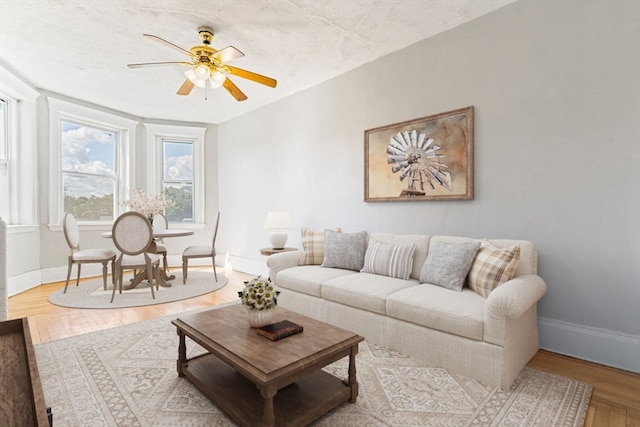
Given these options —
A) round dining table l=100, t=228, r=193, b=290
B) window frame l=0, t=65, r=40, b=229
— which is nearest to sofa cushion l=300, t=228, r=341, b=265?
round dining table l=100, t=228, r=193, b=290

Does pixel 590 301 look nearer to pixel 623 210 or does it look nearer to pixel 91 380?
pixel 623 210

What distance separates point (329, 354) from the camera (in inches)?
65.4

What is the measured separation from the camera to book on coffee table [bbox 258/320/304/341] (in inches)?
70.5

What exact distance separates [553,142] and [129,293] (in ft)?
15.8

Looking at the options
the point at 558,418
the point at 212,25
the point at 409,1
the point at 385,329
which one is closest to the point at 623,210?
the point at 558,418

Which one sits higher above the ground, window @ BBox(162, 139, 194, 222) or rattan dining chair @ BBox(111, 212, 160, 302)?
window @ BBox(162, 139, 194, 222)

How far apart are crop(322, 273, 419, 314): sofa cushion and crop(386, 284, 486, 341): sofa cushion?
9 cm

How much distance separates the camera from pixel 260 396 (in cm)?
172

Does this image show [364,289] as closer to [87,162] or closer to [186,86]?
[186,86]

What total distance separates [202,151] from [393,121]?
420 centimetres

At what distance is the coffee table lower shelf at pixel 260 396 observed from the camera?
1.58 metres

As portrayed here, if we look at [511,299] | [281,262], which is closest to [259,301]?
[511,299]

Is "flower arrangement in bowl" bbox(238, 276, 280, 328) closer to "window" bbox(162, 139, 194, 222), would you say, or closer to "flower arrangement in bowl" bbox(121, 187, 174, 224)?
"flower arrangement in bowl" bbox(121, 187, 174, 224)

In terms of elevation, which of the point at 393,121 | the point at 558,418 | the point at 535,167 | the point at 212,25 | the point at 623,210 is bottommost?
the point at 558,418
